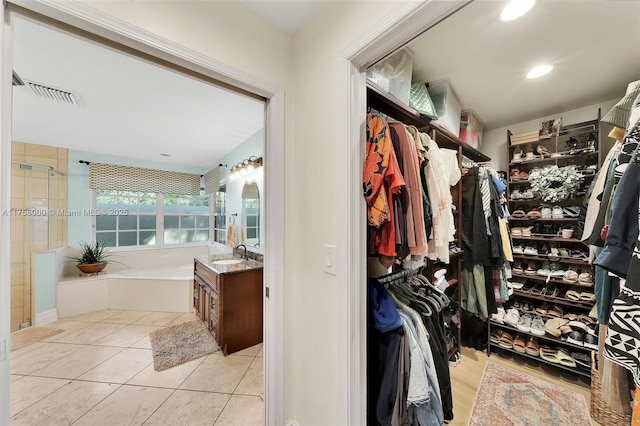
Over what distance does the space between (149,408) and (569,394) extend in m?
3.12

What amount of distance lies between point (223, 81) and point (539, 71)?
2.17 m

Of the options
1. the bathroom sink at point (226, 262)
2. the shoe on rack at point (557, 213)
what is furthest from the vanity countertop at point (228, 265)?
the shoe on rack at point (557, 213)

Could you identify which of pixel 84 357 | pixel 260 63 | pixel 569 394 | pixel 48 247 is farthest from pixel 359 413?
pixel 48 247

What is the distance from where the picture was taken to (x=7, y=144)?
744mm

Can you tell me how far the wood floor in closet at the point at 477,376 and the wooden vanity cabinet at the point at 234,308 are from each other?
6.17 ft

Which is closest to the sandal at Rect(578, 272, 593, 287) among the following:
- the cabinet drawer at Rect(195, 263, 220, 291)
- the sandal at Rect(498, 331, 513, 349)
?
the sandal at Rect(498, 331, 513, 349)

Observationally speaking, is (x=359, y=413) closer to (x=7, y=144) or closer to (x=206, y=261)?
(x=7, y=144)

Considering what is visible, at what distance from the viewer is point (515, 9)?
3.81 ft

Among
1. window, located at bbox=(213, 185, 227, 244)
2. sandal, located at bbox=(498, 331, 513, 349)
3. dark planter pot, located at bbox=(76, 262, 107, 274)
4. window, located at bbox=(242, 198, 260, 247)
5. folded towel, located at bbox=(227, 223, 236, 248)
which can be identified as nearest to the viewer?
sandal, located at bbox=(498, 331, 513, 349)

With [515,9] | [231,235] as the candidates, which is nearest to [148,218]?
[231,235]

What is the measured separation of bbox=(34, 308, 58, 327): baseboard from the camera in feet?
9.30

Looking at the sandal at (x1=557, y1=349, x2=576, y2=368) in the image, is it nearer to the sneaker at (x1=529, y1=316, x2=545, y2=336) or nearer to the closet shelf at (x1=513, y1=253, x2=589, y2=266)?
the sneaker at (x1=529, y1=316, x2=545, y2=336)

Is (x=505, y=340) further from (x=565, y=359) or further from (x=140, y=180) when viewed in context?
Answer: (x=140, y=180)

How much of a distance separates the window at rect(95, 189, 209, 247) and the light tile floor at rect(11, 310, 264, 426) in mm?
A: 1944
